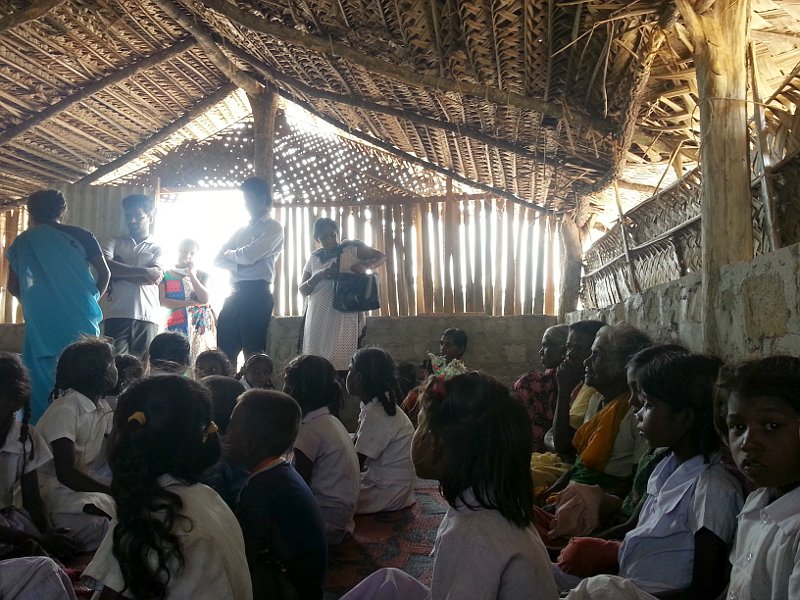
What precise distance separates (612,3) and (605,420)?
194 centimetres

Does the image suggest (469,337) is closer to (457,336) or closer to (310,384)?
(457,336)

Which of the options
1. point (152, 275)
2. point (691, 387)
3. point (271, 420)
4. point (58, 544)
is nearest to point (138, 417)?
point (271, 420)

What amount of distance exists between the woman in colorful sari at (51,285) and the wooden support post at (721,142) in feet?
11.7

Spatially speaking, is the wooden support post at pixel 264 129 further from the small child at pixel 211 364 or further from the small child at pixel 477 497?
the small child at pixel 477 497

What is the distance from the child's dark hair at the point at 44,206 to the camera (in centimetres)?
446

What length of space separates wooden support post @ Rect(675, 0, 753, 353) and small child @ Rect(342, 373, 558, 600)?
5.19 feet

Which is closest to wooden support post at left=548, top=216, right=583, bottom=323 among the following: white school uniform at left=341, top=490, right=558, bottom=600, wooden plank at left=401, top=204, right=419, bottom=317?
wooden plank at left=401, top=204, right=419, bottom=317

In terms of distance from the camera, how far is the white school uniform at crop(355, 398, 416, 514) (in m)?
3.97

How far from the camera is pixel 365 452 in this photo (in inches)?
156

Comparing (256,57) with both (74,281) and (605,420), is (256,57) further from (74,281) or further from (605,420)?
(605,420)

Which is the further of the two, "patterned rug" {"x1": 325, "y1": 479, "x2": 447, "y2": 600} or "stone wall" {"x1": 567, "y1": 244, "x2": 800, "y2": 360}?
"patterned rug" {"x1": 325, "y1": 479, "x2": 447, "y2": 600}

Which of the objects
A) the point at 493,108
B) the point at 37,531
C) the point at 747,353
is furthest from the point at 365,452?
the point at 493,108

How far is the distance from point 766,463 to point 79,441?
2.69m

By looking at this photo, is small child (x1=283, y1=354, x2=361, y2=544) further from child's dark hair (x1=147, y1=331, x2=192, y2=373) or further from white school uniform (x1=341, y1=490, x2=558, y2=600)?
white school uniform (x1=341, y1=490, x2=558, y2=600)
